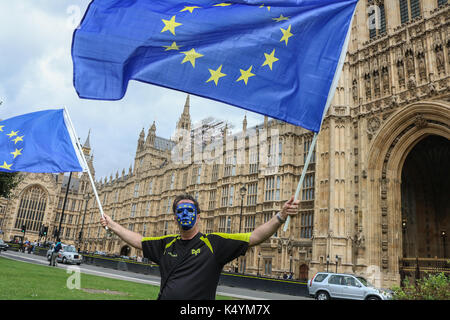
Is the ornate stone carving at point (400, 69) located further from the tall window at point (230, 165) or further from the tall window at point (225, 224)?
the tall window at point (225, 224)

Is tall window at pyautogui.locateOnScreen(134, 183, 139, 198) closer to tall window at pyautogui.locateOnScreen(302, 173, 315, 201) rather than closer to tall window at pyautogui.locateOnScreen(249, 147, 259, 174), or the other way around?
tall window at pyautogui.locateOnScreen(249, 147, 259, 174)

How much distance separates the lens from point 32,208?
3319 inches

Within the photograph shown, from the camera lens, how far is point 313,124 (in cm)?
470

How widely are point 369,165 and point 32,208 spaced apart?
81056 millimetres

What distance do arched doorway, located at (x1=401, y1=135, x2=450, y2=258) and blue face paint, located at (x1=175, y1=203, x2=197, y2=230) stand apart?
103 ft

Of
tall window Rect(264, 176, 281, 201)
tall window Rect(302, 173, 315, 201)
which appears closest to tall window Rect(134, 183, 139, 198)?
tall window Rect(264, 176, 281, 201)

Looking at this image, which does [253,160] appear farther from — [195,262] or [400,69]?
[195,262]

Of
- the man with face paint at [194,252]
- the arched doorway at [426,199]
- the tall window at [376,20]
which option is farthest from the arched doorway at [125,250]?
the man with face paint at [194,252]

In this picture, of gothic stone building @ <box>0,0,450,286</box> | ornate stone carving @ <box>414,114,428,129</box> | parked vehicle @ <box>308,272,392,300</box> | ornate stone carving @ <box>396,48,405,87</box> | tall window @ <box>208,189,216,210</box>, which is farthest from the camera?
tall window @ <box>208,189,216,210</box>

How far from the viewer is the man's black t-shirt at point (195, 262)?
2.96 meters

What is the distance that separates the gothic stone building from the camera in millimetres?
24891

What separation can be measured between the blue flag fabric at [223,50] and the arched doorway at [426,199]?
2932cm

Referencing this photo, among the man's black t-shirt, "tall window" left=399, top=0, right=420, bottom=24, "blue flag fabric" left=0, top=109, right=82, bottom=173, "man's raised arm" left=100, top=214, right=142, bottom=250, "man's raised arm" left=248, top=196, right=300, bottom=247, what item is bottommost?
the man's black t-shirt

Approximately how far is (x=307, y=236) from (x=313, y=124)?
90.9 feet
